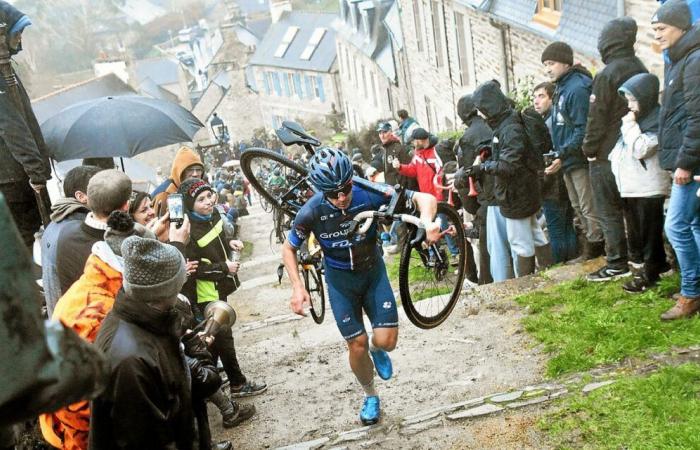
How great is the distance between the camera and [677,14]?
16.3 ft

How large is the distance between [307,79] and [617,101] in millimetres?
47524

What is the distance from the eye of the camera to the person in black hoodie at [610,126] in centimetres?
597

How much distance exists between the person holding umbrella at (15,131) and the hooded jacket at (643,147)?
4814 mm

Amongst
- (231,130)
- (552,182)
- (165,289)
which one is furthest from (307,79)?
(165,289)

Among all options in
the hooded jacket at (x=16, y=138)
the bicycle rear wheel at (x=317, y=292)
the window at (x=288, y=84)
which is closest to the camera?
the hooded jacket at (x=16, y=138)

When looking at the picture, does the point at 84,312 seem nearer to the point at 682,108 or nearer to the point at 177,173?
the point at 177,173

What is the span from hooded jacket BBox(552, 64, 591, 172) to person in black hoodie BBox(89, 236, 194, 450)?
4.47 metres

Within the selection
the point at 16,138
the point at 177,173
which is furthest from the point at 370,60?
the point at 16,138

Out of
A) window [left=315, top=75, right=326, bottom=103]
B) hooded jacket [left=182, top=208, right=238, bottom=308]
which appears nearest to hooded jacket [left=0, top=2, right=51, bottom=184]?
hooded jacket [left=182, top=208, right=238, bottom=308]

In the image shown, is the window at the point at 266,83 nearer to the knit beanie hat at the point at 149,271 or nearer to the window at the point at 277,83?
the window at the point at 277,83

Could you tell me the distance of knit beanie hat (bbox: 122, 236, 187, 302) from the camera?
322 centimetres

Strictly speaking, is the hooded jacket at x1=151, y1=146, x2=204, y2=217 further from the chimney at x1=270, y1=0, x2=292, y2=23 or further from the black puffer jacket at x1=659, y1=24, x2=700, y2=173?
the chimney at x1=270, y1=0, x2=292, y2=23

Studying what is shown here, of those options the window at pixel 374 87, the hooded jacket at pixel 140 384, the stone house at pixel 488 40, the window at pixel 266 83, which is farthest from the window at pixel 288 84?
the hooded jacket at pixel 140 384

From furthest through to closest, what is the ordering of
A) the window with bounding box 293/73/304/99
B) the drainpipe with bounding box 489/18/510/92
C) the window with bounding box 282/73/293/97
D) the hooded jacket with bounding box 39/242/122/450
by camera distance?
the window with bounding box 282/73/293/97, the window with bounding box 293/73/304/99, the drainpipe with bounding box 489/18/510/92, the hooded jacket with bounding box 39/242/122/450
